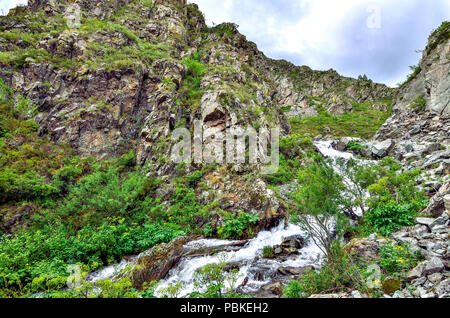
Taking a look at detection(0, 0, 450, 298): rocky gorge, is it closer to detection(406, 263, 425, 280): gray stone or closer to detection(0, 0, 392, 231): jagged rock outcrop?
detection(406, 263, 425, 280): gray stone

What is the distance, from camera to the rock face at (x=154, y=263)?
27.2ft

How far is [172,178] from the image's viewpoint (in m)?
16.7

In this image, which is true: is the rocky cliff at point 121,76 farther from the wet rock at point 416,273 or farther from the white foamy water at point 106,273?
the wet rock at point 416,273

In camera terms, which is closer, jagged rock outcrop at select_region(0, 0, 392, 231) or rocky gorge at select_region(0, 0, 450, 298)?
rocky gorge at select_region(0, 0, 450, 298)

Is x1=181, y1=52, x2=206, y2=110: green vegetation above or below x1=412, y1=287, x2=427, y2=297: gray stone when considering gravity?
above

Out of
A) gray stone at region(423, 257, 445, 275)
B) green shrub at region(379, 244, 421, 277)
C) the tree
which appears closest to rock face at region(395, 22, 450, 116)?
the tree

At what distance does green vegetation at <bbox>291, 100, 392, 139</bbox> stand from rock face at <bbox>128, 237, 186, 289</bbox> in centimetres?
3886

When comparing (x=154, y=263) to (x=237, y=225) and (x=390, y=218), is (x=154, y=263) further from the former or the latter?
(x=390, y=218)

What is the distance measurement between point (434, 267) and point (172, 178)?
604 inches

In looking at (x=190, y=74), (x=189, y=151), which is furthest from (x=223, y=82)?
(x=189, y=151)

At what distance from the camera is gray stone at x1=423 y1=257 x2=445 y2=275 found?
4.88 meters

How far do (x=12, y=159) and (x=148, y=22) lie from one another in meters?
27.9

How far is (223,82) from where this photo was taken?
79.3ft
